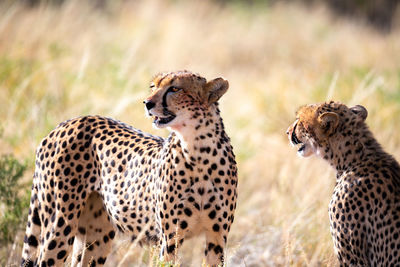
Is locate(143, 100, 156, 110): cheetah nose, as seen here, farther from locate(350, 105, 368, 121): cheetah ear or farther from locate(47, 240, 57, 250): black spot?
locate(350, 105, 368, 121): cheetah ear

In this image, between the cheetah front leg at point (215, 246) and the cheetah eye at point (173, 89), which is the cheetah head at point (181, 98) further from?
the cheetah front leg at point (215, 246)

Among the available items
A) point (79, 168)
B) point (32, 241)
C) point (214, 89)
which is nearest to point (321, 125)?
point (214, 89)

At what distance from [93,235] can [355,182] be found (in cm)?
142

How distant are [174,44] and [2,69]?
4292 mm

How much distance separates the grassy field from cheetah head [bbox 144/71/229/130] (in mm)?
656

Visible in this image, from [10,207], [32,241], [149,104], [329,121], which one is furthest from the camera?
[10,207]

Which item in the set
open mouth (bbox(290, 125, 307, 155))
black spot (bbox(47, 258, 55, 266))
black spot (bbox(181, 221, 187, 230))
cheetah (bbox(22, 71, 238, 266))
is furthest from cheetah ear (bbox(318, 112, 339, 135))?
black spot (bbox(47, 258, 55, 266))

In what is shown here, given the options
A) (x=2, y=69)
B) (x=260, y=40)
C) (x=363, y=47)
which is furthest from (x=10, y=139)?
(x=363, y=47)

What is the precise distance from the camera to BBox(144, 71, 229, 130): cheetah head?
10.7ft

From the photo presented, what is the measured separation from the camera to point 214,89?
3.32m

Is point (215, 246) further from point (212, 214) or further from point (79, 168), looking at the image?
point (79, 168)

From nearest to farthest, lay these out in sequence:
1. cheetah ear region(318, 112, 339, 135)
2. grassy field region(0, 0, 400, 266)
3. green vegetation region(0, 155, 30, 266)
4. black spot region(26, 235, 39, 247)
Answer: cheetah ear region(318, 112, 339, 135)
black spot region(26, 235, 39, 247)
green vegetation region(0, 155, 30, 266)
grassy field region(0, 0, 400, 266)

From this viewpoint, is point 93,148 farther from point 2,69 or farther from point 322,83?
point 322,83

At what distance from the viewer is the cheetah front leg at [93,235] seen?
12.7ft
